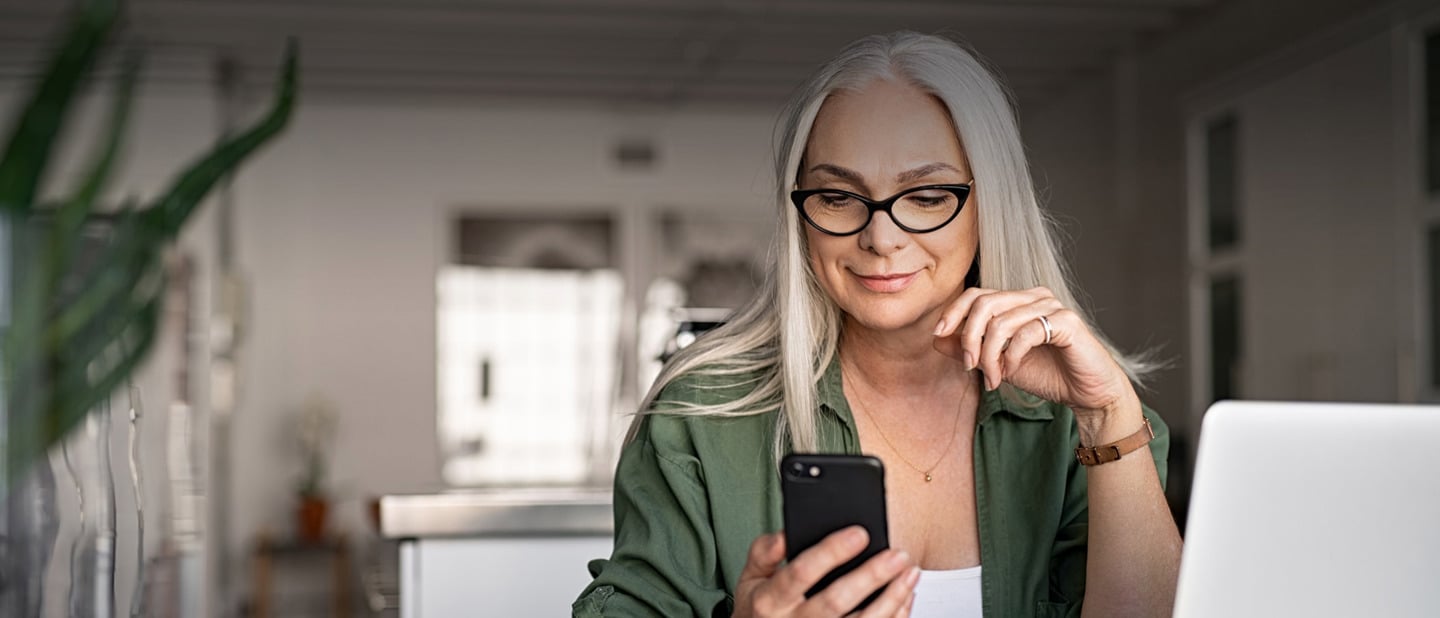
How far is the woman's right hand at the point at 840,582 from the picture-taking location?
101 cm

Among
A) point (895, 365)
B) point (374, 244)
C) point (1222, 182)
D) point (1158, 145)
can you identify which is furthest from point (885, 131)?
point (374, 244)

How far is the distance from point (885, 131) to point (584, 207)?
689cm

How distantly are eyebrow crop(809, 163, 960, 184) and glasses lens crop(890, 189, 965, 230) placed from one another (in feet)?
0.06

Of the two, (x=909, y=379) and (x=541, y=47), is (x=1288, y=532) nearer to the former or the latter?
(x=909, y=379)

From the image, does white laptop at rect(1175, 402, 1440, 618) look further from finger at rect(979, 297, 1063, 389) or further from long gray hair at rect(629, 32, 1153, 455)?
long gray hair at rect(629, 32, 1153, 455)

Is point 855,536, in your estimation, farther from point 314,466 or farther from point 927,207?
point 314,466

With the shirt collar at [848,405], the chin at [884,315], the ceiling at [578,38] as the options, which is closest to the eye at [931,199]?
the chin at [884,315]

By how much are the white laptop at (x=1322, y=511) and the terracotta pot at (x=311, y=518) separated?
23.6 feet

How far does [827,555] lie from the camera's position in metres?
1.02

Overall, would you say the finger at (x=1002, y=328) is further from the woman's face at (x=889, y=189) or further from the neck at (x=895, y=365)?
the neck at (x=895, y=365)

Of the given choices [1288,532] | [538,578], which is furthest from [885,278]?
[538,578]

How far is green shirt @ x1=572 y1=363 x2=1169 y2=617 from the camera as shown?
135 centimetres

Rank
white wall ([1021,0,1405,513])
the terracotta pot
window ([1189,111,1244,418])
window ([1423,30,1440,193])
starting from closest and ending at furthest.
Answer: window ([1423,30,1440,193])
white wall ([1021,0,1405,513])
window ([1189,111,1244,418])
the terracotta pot

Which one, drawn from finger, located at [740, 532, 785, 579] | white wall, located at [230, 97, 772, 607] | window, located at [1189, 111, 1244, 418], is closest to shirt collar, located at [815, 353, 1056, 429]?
finger, located at [740, 532, 785, 579]
